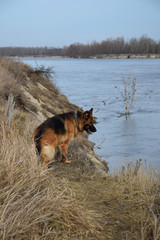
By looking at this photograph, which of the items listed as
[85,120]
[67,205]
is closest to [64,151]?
[85,120]

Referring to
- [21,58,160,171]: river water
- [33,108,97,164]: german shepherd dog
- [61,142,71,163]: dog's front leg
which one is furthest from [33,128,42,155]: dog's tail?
[21,58,160,171]: river water

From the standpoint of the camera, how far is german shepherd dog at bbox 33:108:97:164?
5.91 m

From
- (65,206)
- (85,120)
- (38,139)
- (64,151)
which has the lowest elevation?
(64,151)

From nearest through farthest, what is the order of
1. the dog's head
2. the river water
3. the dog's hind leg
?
the dog's hind leg → the dog's head → the river water

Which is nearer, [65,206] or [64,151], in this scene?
[65,206]

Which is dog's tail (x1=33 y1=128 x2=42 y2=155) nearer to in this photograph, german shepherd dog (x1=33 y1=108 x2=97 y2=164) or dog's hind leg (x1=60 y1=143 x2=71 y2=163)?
german shepherd dog (x1=33 y1=108 x2=97 y2=164)

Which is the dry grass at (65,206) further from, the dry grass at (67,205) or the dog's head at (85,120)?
the dog's head at (85,120)

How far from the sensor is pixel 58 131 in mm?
6344

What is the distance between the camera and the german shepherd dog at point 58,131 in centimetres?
591

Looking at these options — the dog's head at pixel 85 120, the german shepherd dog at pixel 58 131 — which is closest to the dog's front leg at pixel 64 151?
the german shepherd dog at pixel 58 131

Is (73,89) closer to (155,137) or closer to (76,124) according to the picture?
(155,137)

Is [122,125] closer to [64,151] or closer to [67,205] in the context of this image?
[64,151]

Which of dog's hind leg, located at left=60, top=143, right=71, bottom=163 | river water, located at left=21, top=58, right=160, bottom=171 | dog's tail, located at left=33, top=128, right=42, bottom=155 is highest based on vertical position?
dog's tail, located at left=33, top=128, right=42, bottom=155

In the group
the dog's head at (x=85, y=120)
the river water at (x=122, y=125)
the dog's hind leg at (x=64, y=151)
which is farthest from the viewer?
the river water at (x=122, y=125)
